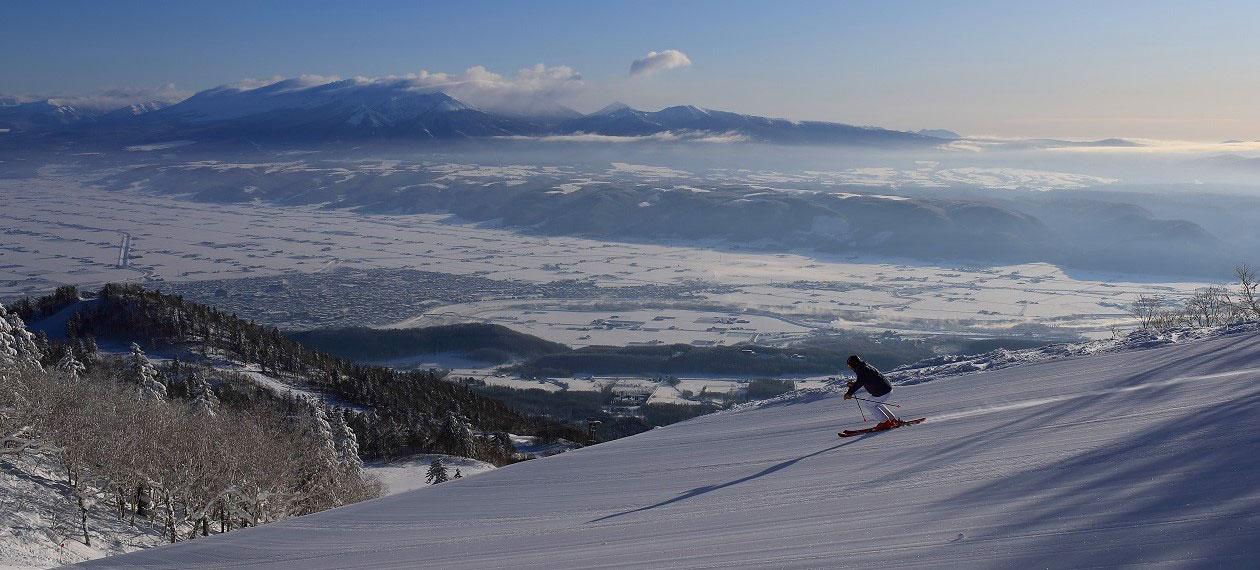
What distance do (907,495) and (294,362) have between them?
66.9 metres

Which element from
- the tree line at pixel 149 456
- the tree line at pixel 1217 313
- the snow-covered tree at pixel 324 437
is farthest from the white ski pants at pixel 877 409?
the snow-covered tree at pixel 324 437

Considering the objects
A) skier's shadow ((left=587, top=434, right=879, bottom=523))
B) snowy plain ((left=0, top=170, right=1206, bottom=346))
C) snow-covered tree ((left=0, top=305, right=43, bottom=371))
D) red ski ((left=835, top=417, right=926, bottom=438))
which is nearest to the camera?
skier's shadow ((left=587, top=434, right=879, bottom=523))

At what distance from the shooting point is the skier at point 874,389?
1111 cm

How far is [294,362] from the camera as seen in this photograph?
223 ft

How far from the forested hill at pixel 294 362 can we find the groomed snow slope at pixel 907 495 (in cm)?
4368

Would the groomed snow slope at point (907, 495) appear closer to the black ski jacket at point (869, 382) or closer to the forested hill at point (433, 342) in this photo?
the black ski jacket at point (869, 382)

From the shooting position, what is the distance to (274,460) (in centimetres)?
2259

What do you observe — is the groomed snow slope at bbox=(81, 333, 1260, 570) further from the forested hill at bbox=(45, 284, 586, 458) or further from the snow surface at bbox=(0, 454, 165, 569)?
the forested hill at bbox=(45, 284, 586, 458)

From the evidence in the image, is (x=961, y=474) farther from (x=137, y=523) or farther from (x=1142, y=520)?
(x=137, y=523)

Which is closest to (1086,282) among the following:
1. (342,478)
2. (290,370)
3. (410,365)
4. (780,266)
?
(780,266)

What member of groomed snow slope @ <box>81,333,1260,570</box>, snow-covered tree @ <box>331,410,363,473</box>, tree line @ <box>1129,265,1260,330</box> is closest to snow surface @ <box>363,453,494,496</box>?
snow-covered tree @ <box>331,410,363,473</box>

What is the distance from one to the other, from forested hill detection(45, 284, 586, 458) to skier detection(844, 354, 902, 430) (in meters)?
44.5

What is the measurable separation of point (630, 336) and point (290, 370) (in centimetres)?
4932

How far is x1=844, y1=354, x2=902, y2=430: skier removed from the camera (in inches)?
437
